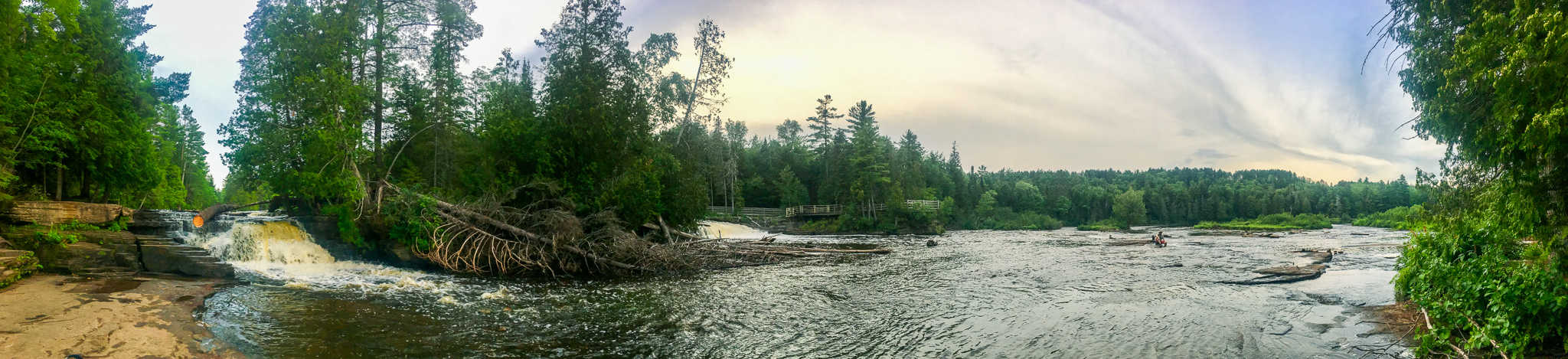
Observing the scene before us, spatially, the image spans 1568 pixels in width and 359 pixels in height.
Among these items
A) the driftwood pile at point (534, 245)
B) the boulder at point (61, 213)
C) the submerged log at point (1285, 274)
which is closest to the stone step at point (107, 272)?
the boulder at point (61, 213)

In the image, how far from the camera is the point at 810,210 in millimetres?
61688

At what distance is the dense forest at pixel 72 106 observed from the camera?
1167 centimetres

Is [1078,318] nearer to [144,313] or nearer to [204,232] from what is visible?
[144,313]

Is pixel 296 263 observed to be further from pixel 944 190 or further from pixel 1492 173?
pixel 944 190

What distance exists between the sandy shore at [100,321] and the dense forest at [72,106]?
331cm

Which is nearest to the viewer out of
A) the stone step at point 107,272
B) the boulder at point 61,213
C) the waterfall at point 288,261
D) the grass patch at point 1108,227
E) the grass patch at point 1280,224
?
the stone step at point 107,272

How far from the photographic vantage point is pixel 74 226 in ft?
39.6

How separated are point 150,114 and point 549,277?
46.0ft

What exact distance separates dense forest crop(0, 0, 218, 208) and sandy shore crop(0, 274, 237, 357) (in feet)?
10.8

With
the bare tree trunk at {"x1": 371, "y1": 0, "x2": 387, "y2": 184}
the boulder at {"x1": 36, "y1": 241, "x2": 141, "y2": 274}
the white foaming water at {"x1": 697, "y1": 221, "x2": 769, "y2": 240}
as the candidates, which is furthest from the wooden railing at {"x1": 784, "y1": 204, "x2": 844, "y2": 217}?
the boulder at {"x1": 36, "y1": 241, "x2": 141, "y2": 274}

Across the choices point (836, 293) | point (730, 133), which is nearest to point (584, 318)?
point (836, 293)

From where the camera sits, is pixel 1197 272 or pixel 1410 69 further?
pixel 1197 272

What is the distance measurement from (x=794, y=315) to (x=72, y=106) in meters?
16.7

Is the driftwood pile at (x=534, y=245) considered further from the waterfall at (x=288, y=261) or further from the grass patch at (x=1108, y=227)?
the grass patch at (x=1108, y=227)
